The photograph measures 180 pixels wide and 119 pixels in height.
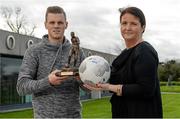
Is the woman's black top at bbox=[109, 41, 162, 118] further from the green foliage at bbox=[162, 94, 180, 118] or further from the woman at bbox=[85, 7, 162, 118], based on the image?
the green foliage at bbox=[162, 94, 180, 118]

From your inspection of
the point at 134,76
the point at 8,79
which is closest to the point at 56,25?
the point at 134,76

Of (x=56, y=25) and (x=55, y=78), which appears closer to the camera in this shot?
(x=55, y=78)

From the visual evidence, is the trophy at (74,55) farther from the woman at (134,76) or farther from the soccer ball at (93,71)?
the woman at (134,76)

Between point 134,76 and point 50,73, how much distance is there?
29.6 inches

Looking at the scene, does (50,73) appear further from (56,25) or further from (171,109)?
(171,109)

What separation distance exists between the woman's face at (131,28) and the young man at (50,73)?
49 cm

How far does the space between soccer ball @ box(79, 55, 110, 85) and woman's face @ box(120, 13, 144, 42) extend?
0.32 meters

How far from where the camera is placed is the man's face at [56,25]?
3.74 m

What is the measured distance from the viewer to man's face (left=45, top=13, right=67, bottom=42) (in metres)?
3.74

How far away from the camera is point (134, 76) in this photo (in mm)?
3535

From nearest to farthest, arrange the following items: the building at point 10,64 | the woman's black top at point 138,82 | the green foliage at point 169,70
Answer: the woman's black top at point 138,82 → the building at point 10,64 → the green foliage at point 169,70

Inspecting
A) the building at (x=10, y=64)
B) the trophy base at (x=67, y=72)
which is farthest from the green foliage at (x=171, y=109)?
the trophy base at (x=67, y=72)

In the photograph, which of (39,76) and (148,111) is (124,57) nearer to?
(148,111)

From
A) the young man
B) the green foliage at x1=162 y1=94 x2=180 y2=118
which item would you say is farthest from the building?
the young man
